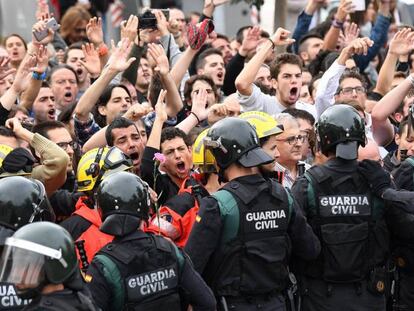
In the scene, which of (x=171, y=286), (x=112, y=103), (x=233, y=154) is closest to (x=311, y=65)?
(x=112, y=103)

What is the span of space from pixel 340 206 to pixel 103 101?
3.34 metres

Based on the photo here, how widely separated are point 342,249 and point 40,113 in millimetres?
4116

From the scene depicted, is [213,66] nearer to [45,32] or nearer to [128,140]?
[45,32]

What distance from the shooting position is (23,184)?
564cm

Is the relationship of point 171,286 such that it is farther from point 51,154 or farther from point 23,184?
point 51,154

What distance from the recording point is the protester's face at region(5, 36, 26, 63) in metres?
11.7

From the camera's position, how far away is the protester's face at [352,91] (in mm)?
9266

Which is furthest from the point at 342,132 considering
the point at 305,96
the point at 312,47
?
the point at 312,47

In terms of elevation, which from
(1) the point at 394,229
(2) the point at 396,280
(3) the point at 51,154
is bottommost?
(2) the point at 396,280

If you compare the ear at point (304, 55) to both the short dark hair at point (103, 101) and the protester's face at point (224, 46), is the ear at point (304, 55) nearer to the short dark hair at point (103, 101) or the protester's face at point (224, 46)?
the protester's face at point (224, 46)

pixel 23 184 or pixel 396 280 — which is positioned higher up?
pixel 23 184

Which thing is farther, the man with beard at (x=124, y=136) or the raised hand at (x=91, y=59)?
the raised hand at (x=91, y=59)

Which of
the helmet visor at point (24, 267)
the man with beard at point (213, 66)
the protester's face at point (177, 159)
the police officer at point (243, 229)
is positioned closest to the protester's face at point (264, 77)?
the man with beard at point (213, 66)

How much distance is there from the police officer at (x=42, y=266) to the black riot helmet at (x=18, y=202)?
2.89 feet
